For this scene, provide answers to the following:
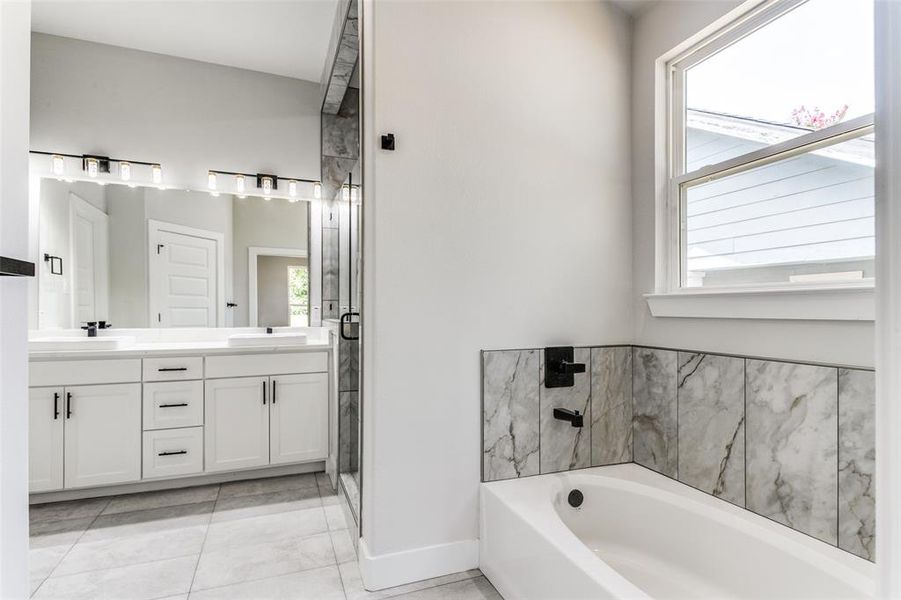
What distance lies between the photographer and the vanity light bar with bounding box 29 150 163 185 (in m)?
2.79

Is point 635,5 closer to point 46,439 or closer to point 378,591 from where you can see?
point 378,591

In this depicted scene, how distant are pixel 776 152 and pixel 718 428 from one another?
1114 mm

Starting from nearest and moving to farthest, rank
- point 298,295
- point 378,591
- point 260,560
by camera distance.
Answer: point 378,591
point 260,560
point 298,295

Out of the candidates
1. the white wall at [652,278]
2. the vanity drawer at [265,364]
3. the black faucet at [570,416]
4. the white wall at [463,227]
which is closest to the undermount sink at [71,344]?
the vanity drawer at [265,364]

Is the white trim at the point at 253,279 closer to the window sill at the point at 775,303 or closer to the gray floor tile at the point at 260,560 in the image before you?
the gray floor tile at the point at 260,560

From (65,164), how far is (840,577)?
4281 mm

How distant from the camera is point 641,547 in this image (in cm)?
178

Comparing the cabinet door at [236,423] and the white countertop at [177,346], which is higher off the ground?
the white countertop at [177,346]

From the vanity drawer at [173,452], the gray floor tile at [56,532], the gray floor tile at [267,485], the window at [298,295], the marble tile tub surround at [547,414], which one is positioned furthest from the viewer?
the window at [298,295]

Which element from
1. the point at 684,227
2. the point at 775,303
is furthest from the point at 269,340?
the point at 775,303

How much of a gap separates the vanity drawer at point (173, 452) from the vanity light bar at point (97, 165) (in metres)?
1.71

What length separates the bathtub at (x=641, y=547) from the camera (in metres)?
1.30

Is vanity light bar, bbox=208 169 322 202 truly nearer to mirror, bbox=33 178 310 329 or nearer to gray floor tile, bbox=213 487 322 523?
mirror, bbox=33 178 310 329

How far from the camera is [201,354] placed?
2682 millimetres
